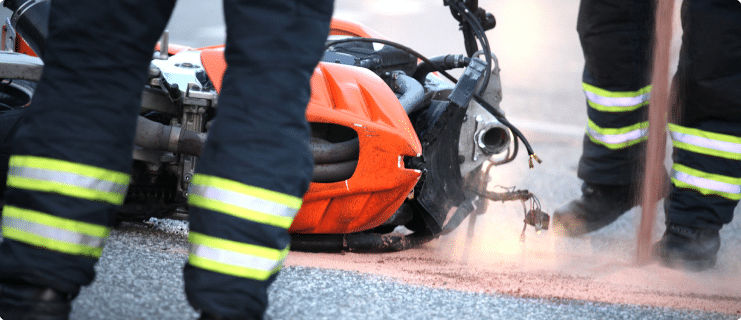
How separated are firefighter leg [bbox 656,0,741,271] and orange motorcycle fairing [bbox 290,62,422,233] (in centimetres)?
125

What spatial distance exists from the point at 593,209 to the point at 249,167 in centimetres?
234

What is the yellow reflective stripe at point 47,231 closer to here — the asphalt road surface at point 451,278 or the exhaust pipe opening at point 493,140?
the asphalt road surface at point 451,278

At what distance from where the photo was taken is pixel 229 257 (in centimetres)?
98

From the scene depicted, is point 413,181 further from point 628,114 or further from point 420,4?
point 420,4

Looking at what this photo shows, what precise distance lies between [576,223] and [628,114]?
582 millimetres

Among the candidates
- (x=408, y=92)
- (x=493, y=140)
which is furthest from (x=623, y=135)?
Result: (x=408, y=92)

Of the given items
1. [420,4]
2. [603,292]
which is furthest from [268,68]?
[420,4]

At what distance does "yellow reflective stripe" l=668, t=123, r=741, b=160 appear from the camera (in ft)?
8.00

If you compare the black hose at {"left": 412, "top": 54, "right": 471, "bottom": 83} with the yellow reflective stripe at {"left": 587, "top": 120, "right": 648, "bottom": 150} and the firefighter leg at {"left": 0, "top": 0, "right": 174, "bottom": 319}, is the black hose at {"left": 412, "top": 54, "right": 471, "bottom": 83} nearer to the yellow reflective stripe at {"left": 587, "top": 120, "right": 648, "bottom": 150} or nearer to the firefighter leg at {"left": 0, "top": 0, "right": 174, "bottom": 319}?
the yellow reflective stripe at {"left": 587, "top": 120, "right": 648, "bottom": 150}

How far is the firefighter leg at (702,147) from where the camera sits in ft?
7.74

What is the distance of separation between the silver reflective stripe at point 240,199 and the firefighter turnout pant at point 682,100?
6.64 feet

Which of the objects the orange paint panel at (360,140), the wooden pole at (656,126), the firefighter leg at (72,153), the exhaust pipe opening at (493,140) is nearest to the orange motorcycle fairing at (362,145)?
the orange paint panel at (360,140)

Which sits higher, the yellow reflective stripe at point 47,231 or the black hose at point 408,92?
the yellow reflective stripe at point 47,231

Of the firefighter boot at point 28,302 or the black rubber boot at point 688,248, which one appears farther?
the black rubber boot at point 688,248
